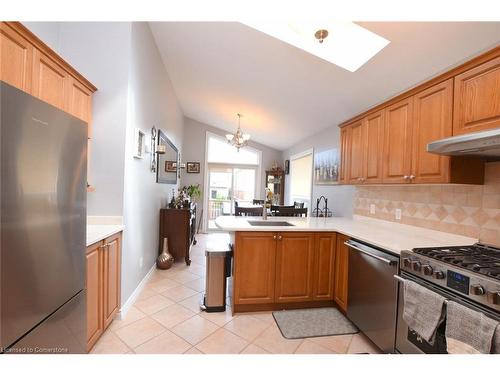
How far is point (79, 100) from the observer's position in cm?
194

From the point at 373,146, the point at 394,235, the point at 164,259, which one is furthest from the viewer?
the point at 164,259

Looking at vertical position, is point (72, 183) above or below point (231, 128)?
below

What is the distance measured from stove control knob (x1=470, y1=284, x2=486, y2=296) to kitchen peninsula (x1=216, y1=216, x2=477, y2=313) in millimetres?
1055

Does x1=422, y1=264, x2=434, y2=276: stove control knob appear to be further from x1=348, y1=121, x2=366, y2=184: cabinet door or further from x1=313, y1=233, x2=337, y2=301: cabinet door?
x1=348, y1=121, x2=366, y2=184: cabinet door

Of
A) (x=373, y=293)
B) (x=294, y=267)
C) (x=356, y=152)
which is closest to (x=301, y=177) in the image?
(x=356, y=152)

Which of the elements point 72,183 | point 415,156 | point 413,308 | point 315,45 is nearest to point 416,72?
point 415,156

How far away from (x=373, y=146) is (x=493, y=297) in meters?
1.67

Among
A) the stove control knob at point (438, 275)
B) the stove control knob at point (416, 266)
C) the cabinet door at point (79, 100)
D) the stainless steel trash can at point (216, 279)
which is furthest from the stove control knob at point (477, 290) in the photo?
the cabinet door at point (79, 100)

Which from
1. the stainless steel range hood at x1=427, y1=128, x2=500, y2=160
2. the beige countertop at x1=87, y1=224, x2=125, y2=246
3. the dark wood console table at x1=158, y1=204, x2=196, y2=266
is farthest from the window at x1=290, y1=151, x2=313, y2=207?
the beige countertop at x1=87, y1=224, x2=125, y2=246

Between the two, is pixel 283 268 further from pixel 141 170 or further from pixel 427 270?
pixel 141 170

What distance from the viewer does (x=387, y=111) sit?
225 centimetres

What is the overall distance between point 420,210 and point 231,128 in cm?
502

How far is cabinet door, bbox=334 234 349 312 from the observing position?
2226 millimetres
